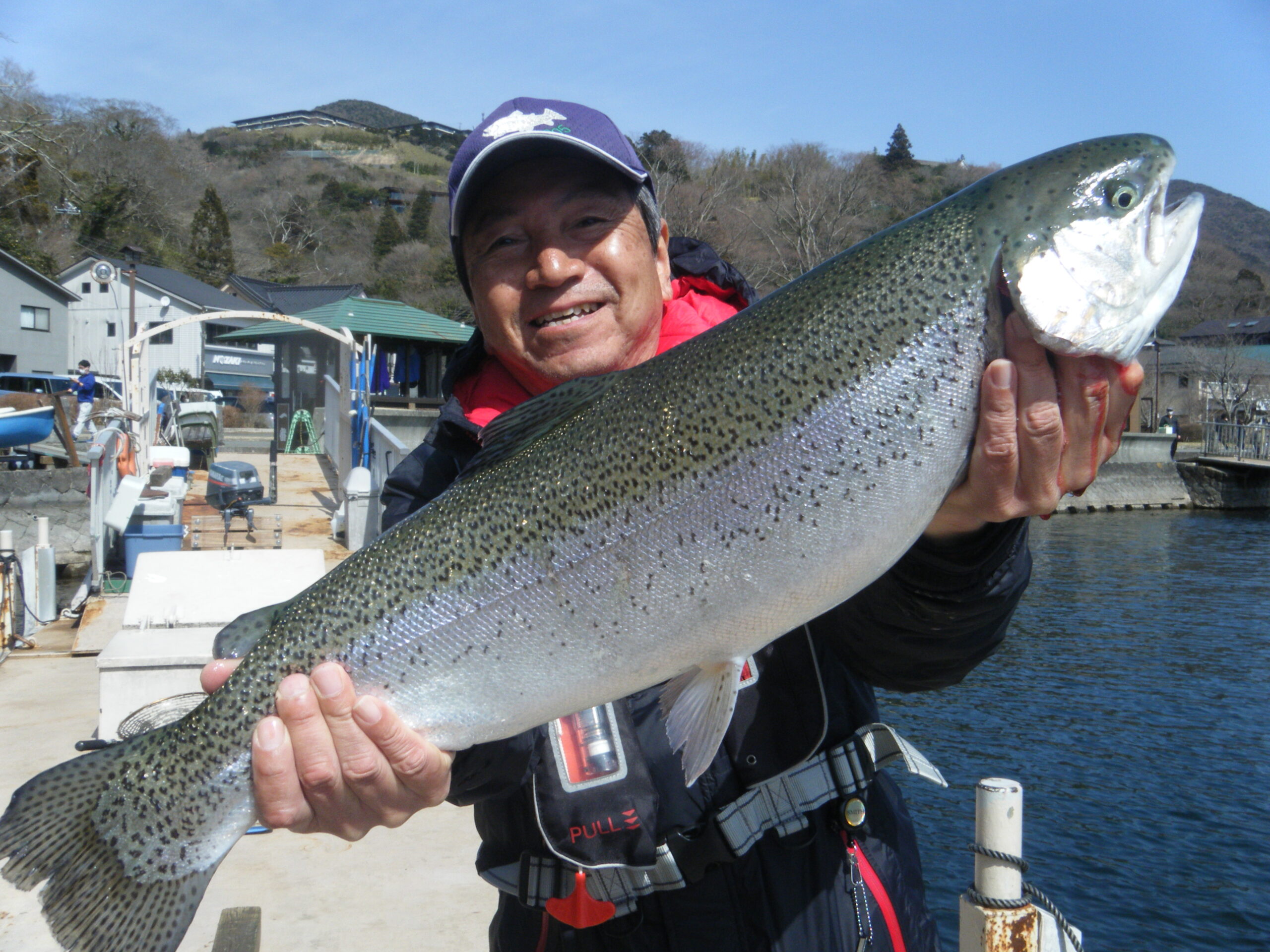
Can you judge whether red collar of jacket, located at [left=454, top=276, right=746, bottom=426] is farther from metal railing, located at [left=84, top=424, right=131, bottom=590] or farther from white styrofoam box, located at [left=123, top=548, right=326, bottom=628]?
metal railing, located at [left=84, top=424, right=131, bottom=590]

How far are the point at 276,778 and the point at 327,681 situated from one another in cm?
25

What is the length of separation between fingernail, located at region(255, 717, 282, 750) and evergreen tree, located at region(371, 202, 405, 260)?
9524 cm

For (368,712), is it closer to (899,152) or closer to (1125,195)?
(1125,195)

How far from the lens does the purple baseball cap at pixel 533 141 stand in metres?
2.44

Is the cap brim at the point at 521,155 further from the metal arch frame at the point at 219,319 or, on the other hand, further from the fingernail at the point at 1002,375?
the metal arch frame at the point at 219,319

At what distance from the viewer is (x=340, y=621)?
7.09 feet

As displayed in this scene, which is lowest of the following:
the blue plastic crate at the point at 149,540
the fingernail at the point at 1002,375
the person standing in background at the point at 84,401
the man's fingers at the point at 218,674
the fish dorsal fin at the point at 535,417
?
the person standing in background at the point at 84,401

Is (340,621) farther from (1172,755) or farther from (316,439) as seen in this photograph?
(316,439)

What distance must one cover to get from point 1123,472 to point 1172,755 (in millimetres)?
30500

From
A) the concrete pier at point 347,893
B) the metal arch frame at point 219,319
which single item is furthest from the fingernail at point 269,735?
the metal arch frame at point 219,319

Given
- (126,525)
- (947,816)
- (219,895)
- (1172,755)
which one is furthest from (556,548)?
(1172,755)

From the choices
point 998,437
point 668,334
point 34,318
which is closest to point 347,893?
point 668,334

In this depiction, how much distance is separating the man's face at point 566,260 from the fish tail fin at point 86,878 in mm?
1469

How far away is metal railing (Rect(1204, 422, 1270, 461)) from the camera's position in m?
44.2
